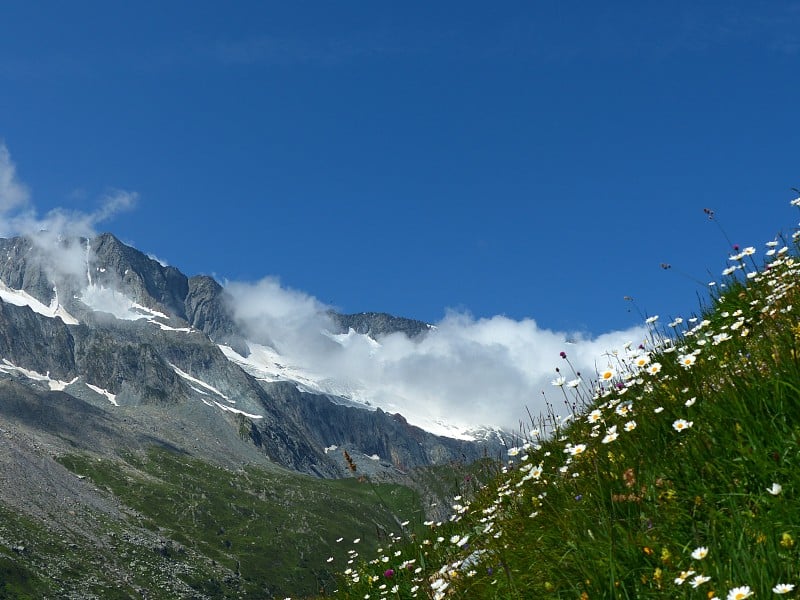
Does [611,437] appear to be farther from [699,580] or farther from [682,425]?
[699,580]

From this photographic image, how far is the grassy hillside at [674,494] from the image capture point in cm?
461

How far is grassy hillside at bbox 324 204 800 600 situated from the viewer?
4.61 m

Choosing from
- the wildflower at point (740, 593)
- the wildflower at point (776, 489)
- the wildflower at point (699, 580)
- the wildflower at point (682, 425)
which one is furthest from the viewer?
the wildflower at point (682, 425)

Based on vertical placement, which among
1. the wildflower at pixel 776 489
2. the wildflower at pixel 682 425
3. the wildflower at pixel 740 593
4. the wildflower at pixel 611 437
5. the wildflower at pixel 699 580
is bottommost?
the wildflower at pixel 740 593

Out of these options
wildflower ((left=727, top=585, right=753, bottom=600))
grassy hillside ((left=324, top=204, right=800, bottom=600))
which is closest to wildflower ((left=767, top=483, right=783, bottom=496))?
grassy hillside ((left=324, top=204, right=800, bottom=600))

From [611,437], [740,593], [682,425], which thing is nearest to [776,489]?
[740,593]

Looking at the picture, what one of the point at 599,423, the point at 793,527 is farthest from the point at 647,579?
the point at 599,423

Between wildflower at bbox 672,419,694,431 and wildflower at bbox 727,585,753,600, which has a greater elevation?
wildflower at bbox 672,419,694,431

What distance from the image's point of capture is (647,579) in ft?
16.2

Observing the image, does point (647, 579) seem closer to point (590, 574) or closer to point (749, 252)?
point (590, 574)

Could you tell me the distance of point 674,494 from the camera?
5543mm

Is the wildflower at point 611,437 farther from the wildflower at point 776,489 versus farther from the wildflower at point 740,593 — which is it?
the wildflower at point 740,593

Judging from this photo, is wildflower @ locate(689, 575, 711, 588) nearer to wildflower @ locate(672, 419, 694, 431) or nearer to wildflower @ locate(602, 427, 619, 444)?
wildflower @ locate(672, 419, 694, 431)

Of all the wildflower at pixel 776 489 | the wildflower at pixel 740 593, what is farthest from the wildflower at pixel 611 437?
the wildflower at pixel 740 593
